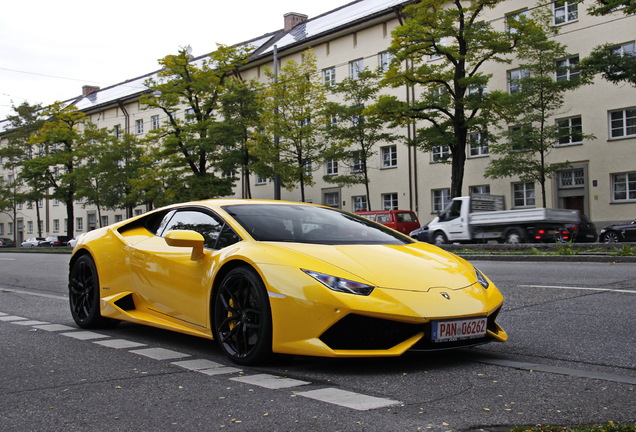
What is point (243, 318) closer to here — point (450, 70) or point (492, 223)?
point (492, 223)

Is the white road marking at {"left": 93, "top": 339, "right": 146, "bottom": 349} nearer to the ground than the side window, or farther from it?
nearer to the ground

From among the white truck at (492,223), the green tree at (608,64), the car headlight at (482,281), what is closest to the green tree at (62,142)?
the white truck at (492,223)

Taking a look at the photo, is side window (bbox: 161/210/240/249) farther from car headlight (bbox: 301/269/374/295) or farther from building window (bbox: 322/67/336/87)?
building window (bbox: 322/67/336/87)

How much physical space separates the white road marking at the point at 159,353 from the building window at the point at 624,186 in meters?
30.5

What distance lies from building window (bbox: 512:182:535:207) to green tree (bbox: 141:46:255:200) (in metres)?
16.5

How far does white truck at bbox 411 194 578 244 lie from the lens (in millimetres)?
24516

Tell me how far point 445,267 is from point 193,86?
37.2 m

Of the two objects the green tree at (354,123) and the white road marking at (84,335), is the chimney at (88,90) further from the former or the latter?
the white road marking at (84,335)

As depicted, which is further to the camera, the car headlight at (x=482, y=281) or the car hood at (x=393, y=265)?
the car headlight at (x=482, y=281)

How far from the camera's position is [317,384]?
4.15 meters

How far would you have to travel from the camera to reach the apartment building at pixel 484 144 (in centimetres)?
3212

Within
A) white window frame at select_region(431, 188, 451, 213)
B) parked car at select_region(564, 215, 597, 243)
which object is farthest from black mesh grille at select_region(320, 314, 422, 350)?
white window frame at select_region(431, 188, 451, 213)

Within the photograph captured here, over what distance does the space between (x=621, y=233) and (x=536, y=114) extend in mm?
7635

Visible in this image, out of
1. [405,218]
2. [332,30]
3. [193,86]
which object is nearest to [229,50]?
[193,86]
